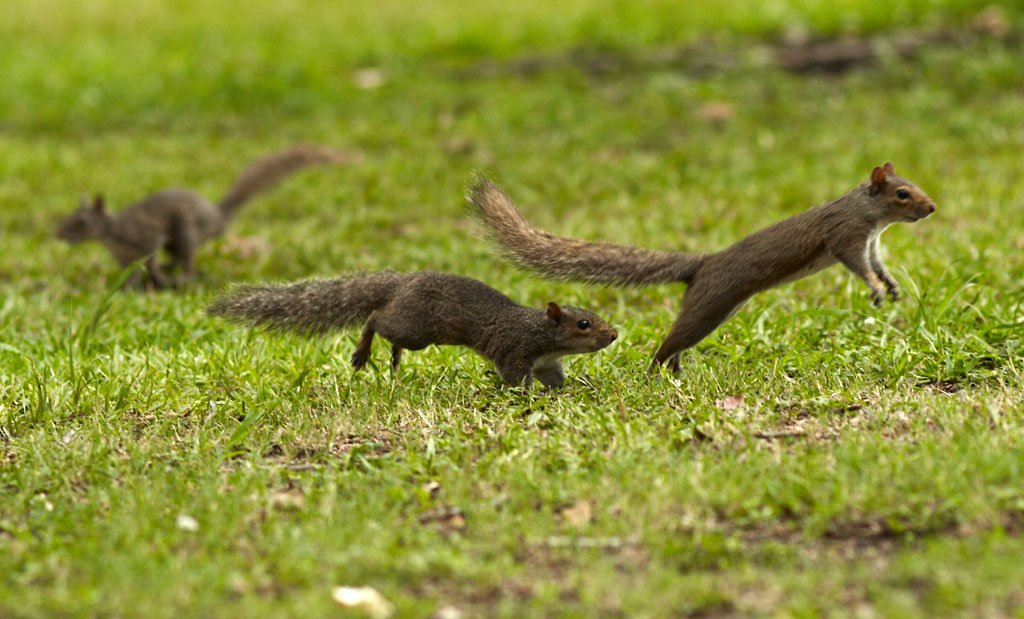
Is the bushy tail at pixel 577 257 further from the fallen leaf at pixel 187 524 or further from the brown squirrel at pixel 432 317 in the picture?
the fallen leaf at pixel 187 524

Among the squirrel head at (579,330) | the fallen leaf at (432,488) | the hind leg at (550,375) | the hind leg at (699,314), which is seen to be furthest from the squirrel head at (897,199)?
the fallen leaf at (432,488)

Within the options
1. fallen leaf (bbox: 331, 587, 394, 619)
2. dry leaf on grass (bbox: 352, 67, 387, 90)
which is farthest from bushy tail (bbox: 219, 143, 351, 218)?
fallen leaf (bbox: 331, 587, 394, 619)

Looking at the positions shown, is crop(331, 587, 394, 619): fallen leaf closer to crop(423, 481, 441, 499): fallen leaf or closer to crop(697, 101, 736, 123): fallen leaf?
crop(423, 481, 441, 499): fallen leaf

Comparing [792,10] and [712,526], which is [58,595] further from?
[792,10]

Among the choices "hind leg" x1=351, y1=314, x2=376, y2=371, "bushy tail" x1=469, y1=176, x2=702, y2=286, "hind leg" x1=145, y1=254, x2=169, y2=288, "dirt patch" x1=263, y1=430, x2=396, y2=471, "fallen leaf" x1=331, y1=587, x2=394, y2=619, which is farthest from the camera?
"hind leg" x1=145, y1=254, x2=169, y2=288

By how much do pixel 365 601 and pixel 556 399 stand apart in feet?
5.87

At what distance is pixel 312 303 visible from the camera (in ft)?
16.5

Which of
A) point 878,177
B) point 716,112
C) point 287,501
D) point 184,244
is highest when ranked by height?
point 878,177

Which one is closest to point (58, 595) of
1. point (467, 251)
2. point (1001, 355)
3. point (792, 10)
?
point (1001, 355)

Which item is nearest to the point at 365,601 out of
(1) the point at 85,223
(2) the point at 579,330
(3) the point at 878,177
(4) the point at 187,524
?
(4) the point at 187,524

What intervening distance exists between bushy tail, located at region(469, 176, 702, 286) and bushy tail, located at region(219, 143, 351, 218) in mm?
3780

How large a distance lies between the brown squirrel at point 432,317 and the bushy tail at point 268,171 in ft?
10.9

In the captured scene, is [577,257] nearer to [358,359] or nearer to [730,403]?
[730,403]

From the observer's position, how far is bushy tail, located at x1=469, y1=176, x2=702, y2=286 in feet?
15.7
